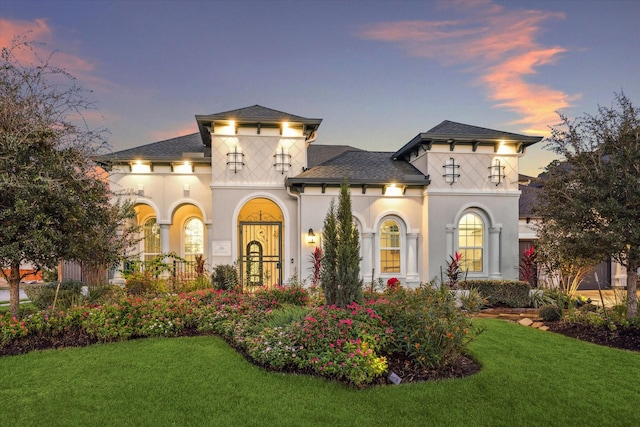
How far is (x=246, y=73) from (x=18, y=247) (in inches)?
387

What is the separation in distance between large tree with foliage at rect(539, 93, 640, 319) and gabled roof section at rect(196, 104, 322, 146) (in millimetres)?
7094

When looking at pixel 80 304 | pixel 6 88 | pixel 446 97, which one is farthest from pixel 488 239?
pixel 6 88

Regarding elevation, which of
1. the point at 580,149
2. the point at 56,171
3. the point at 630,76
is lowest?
the point at 56,171

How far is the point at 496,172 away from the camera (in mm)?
12180

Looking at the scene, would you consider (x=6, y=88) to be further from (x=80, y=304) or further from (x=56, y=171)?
(x=80, y=304)

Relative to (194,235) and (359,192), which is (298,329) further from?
(194,235)

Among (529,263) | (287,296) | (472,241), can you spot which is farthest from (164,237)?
(529,263)

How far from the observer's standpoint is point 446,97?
1439 cm

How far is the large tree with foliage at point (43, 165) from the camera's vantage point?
5969mm

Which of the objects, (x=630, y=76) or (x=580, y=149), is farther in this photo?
(x=630, y=76)

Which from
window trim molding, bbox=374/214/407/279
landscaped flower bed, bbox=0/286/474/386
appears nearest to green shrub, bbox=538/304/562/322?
landscaped flower bed, bbox=0/286/474/386

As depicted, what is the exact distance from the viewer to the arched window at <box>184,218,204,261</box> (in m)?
13.9

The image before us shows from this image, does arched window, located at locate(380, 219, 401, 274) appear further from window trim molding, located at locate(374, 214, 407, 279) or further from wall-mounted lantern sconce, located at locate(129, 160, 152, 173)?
wall-mounted lantern sconce, located at locate(129, 160, 152, 173)

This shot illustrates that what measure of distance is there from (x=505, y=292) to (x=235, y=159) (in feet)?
32.0
